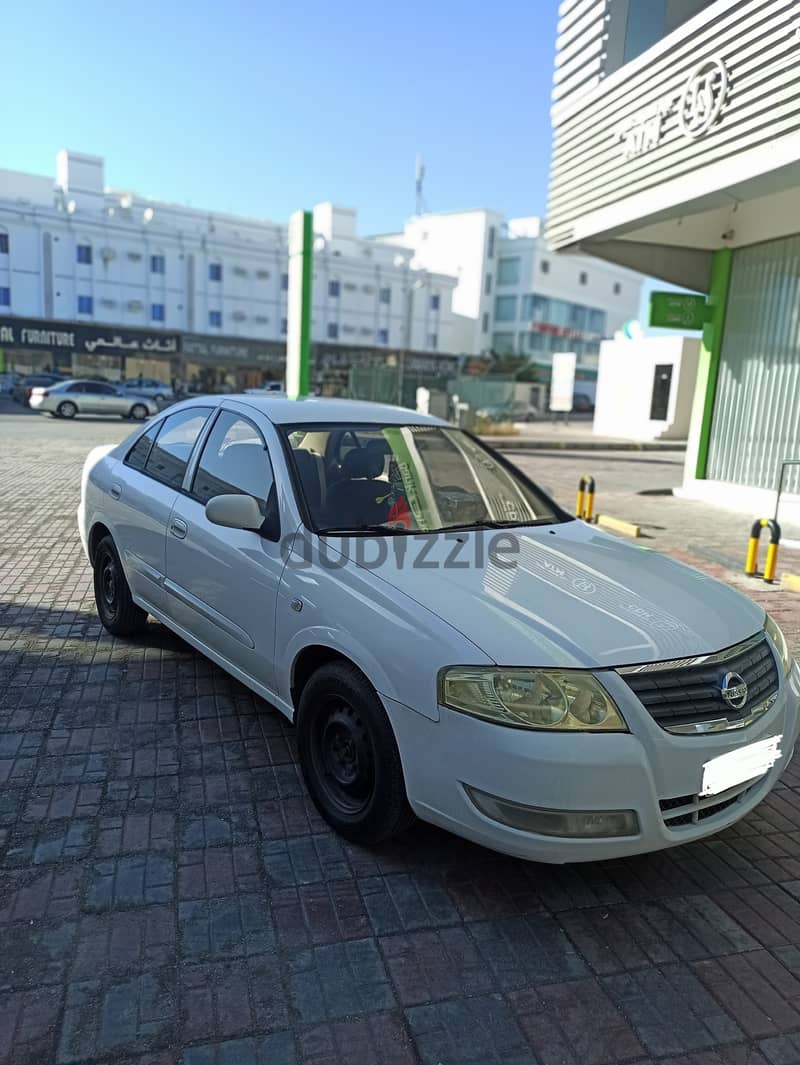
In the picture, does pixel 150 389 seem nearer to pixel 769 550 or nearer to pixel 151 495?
pixel 769 550

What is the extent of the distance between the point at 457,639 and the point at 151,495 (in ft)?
8.21

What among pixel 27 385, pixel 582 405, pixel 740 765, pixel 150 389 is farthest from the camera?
pixel 582 405

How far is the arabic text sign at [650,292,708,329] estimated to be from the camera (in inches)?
514

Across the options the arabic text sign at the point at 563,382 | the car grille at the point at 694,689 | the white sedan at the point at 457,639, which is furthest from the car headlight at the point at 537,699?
the arabic text sign at the point at 563,382

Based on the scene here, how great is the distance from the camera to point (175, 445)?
457 cm

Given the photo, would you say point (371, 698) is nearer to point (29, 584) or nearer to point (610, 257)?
point (29, 584)

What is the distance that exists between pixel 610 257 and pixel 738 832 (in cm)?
1184

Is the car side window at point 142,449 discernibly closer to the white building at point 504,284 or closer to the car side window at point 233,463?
the car side window at point 233,463

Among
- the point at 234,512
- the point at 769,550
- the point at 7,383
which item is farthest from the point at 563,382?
the point at 7,383

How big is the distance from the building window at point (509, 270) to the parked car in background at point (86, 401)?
54.0m

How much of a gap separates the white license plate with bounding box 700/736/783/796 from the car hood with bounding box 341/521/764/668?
0.36 metres

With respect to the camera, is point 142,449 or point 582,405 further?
point 582,405

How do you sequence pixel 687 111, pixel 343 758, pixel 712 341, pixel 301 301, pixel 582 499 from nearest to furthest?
pixel 343 758
pixel 687 111
pixel 582 499
pixel 712 341
pixel 301 301

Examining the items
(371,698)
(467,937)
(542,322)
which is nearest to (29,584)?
(371,698)
